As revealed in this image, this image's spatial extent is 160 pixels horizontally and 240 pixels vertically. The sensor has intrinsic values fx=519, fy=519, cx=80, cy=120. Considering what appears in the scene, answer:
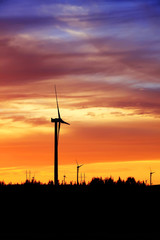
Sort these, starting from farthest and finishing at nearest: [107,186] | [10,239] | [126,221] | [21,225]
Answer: [107,186]
[126,221]
[21,225]
[10,239]

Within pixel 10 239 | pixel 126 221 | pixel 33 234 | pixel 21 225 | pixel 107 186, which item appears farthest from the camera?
pixel 107 186

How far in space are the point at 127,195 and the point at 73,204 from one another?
884cm

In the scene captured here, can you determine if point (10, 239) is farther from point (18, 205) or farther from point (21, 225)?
point (18, 205)

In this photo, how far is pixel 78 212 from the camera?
55.2 m

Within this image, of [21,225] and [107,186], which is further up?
[107,186]

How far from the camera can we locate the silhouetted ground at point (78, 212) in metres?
46.6

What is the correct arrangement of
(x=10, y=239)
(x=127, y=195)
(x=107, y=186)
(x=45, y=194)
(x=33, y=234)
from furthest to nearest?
(x=107, y=186)
(x=127, y=195)
(x=45, y=194)
(x=33, y=234)
(x=10, y=239)

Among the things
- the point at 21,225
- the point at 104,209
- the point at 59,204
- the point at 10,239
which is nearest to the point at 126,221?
the point at 104,209

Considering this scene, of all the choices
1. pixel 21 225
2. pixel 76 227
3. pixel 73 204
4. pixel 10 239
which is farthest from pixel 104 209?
pixel 10 239

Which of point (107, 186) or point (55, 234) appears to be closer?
point (55, 234)

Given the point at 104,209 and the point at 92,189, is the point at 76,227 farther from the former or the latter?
the point at 92,189

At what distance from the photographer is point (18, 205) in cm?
5462

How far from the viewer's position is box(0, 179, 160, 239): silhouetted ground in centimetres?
4664

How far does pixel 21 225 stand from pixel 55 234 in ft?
18.0
